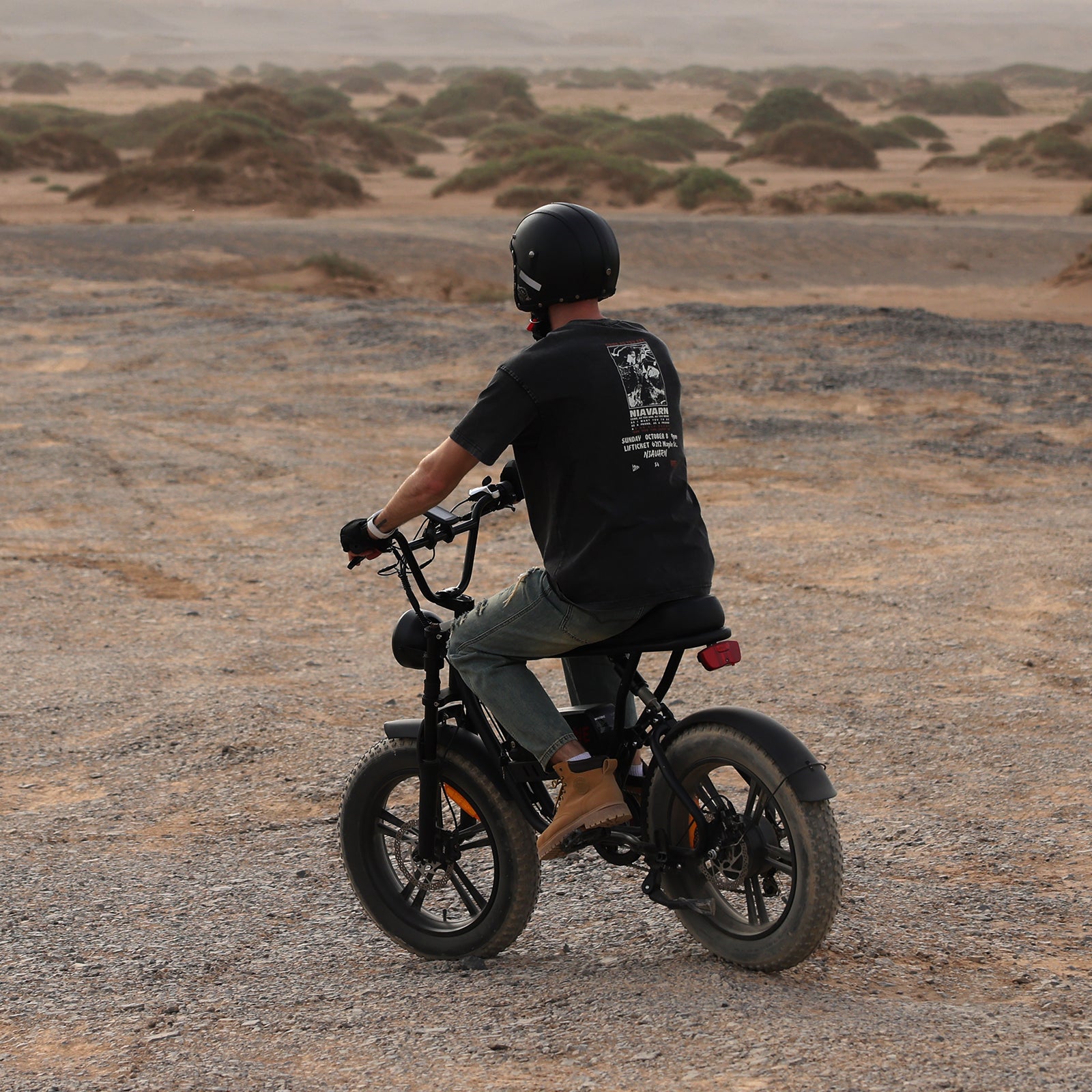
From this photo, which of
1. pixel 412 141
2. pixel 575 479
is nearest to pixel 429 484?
pixel 575 479

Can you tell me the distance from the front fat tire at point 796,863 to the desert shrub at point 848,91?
8883 cm

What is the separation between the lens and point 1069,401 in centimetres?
1380

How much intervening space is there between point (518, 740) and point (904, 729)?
3.01 m

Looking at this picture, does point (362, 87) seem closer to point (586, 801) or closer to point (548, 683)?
point (548, 683)

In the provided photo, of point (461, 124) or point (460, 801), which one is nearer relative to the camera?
point (460, 801)

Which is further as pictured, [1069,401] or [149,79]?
[149,79]

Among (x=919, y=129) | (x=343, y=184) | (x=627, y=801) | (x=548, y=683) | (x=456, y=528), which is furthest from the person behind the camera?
(x=919, y=129)

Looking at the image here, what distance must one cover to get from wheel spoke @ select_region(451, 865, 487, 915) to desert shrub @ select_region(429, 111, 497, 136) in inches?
2281

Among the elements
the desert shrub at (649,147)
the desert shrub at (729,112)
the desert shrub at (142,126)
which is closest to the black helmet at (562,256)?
the desert shrub at (649,147)

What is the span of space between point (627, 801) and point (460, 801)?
51 cm

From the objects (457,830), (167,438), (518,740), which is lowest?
(167,438)

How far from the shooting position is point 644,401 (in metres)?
3.52

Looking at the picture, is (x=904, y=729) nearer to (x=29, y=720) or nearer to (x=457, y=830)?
(x=457, y=830)

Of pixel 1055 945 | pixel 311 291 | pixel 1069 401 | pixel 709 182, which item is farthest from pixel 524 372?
pixel 709 182
